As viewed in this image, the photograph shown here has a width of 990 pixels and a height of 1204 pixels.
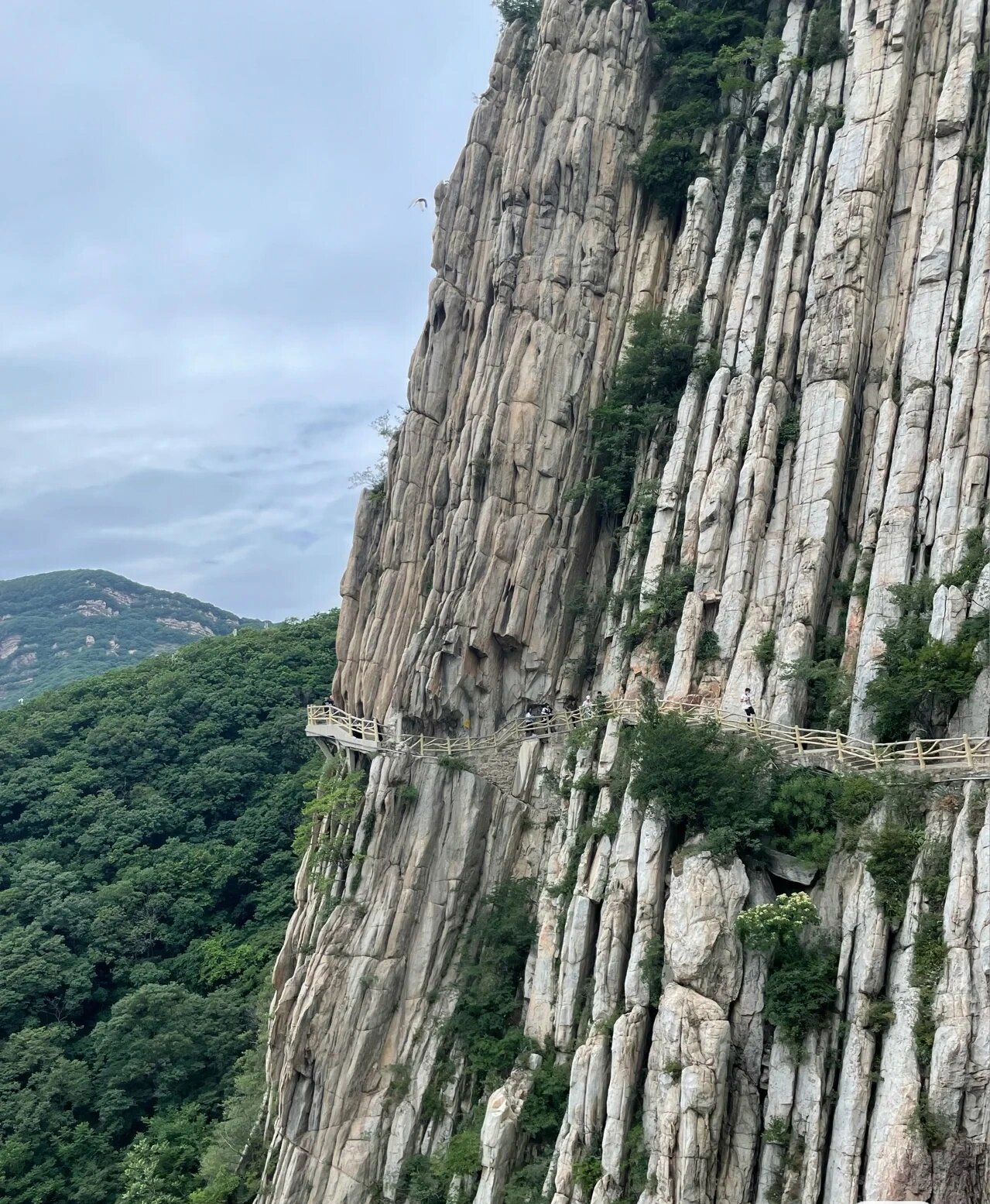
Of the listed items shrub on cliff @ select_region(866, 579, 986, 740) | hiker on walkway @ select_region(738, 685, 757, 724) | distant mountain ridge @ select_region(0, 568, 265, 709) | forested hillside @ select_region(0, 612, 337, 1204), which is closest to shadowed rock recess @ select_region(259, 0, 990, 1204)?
shrub on cliff @ select_region(866, 579, 986, 740)

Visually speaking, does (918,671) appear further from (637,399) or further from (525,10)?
(525,10)

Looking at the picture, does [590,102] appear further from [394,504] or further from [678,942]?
[678,942]

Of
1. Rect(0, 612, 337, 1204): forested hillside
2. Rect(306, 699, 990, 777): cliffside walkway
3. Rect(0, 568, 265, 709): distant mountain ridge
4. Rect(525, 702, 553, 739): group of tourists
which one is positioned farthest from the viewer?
Rect(0, 568, 265, 709): distant mountain ridge

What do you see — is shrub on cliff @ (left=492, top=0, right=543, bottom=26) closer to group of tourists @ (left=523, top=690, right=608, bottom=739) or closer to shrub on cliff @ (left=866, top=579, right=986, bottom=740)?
group of tourists @ (left=523, top=690, right=608, bottom=739)

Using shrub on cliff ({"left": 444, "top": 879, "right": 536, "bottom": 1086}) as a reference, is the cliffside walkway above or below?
above

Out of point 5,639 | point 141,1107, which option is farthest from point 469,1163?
point 5,639

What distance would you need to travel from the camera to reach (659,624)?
26.6 meters

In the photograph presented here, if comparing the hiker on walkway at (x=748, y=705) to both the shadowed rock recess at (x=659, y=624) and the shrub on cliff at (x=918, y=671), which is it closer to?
the shadowed rock recess at (x=659, y=624)

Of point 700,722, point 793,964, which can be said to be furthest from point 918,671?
point 793,964

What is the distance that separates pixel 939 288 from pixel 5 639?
524ft

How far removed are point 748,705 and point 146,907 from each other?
1273 inches

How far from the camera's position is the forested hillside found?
33.0 metres

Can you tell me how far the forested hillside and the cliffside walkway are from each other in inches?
448

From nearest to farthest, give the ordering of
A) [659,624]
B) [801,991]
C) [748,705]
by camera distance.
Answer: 1. [801,991]
2. [748,705]
3. [659,624]
